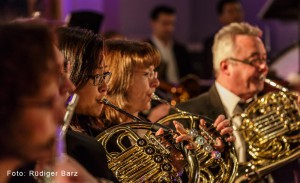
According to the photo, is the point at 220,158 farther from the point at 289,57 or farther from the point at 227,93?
the point at 289,57

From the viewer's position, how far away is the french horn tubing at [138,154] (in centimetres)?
338

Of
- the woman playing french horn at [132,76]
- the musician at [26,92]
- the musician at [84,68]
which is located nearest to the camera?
the musician at [26,92]

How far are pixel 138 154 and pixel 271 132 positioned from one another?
51.3 inches

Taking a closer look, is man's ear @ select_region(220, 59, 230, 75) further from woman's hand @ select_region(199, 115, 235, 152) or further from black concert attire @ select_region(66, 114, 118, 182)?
black concert attire @ select_region(66, 114, 118, 182)

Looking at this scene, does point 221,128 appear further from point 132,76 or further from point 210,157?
point 132,76

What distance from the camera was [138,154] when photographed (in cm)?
341

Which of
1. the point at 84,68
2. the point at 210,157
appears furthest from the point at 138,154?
the point at 210,157

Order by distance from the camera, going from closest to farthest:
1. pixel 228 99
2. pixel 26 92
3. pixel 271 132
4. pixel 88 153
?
pixel 26 92 → pixel 88 153 → pixel 271 132 → pixel 228 99

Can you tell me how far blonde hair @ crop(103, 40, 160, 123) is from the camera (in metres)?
3.94

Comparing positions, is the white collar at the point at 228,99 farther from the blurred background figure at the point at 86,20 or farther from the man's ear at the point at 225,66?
the blurred background figure at the point at 86,20

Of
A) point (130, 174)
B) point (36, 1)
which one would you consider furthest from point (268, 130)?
point (36, 1)

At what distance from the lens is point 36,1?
6000 millimetres

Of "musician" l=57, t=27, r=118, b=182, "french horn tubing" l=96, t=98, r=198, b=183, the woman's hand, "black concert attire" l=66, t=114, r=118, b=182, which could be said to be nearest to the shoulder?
the woman's hand

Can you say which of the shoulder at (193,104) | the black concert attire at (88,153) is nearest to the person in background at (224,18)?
the shoulder at (193,104)
